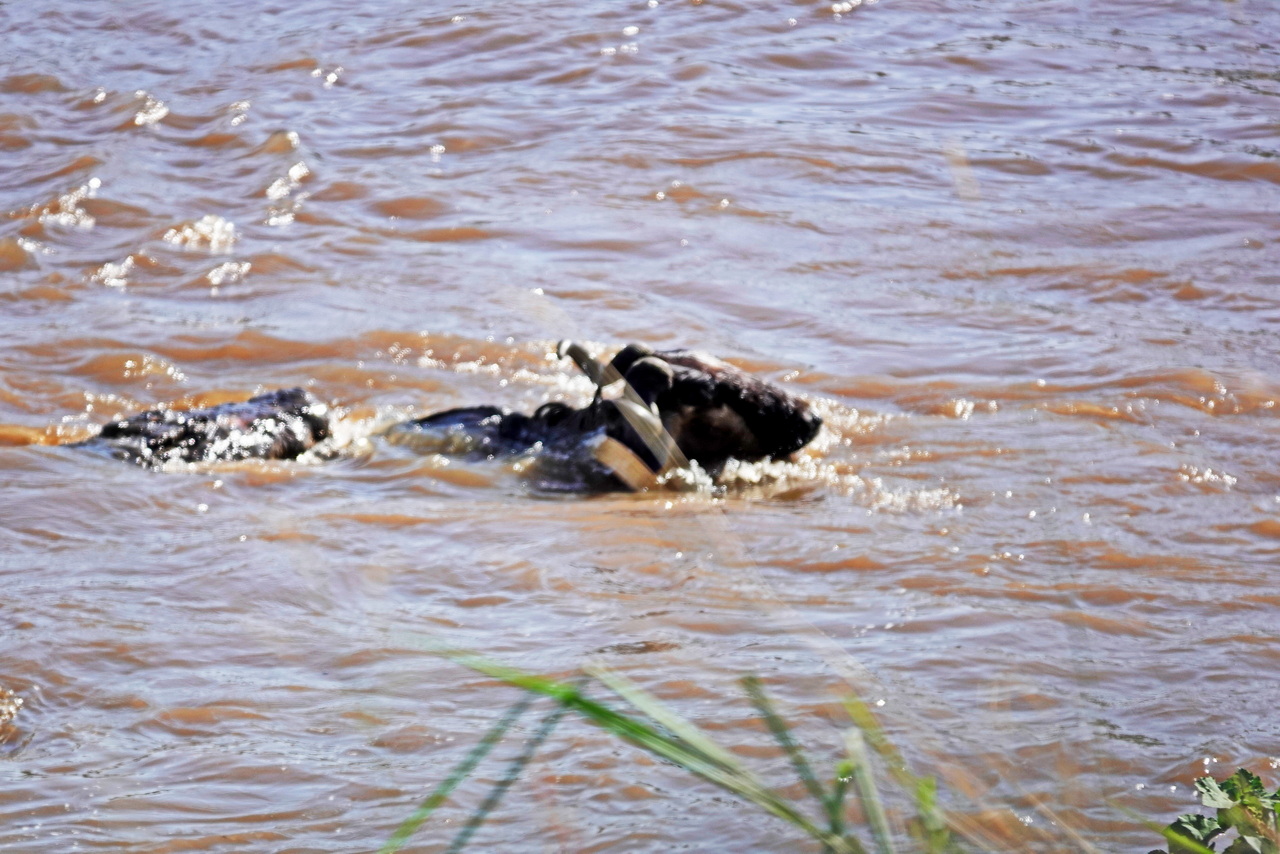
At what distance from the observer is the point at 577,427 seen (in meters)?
4.06

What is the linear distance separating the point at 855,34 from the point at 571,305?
5130 millimetres

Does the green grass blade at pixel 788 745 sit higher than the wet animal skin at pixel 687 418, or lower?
higher

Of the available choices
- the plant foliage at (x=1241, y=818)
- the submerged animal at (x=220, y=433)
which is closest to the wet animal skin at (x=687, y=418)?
the submerged animal at (x=220, y=433)

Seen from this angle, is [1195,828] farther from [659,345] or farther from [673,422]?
[659,345]

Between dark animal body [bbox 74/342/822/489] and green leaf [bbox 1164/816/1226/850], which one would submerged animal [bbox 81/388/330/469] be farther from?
green leaf [bbox 1164/816/1226/850]

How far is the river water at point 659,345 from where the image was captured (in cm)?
232

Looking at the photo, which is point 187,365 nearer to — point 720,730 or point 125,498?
point 125,498

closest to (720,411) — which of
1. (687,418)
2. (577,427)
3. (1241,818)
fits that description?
(687,418)

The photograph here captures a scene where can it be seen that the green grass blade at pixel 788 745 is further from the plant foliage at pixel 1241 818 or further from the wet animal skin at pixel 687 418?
the wet animal skin at pixel 687 418

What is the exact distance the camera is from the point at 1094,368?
15.8ft

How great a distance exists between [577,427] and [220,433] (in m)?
0.96

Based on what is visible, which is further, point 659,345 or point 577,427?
point 659,345

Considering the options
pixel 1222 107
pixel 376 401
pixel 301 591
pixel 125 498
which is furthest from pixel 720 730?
pixel 1222 107

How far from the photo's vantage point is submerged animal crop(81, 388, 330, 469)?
409 cm
